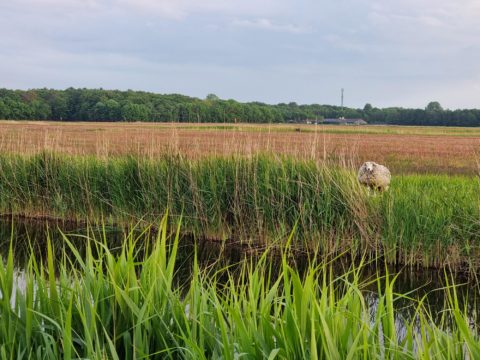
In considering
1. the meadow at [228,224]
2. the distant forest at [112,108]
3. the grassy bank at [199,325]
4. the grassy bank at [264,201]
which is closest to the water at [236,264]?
the meadow at [228,224]

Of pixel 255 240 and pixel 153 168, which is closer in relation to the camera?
pixel 255 240

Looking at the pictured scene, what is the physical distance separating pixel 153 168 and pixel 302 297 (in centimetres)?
831

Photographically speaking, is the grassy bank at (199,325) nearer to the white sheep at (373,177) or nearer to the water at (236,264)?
the water at (236,264)

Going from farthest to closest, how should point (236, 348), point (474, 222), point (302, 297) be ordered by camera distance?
point (474, 222), point (236, 348), point (302, 297)

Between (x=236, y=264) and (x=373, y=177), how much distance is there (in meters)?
3.39

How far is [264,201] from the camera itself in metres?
9.57

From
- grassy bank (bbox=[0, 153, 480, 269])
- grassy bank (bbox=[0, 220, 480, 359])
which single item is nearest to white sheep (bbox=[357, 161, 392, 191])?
grassy bank (bbox=[0, 153, 480, 269])

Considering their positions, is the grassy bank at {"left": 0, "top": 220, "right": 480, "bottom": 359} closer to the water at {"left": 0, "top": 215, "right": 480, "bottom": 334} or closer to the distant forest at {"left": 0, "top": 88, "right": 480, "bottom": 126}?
the water at {"left": 0, "top": 215, "right": 480, "bottom": 334}

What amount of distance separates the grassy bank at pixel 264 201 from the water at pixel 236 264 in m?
0.29

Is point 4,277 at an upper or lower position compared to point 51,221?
upper

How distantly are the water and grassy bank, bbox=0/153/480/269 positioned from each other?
290 mm

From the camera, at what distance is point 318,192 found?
360 inches

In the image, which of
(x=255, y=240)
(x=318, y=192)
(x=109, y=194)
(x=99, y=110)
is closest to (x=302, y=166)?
(x=318, y=192)

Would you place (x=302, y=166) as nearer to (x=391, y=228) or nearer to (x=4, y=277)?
(x=391, y=228)
